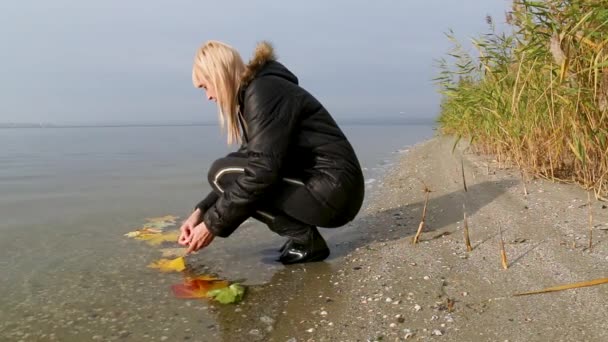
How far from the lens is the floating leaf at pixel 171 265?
2.87 m

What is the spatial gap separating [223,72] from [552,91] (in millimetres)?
2337

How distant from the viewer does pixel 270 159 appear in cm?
243

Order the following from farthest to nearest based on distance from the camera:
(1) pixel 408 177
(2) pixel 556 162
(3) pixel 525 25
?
(1) pixel 408 177 < (2) pixel 556 162 < (3) pixel 525 25

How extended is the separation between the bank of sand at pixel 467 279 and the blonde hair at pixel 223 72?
1003mm

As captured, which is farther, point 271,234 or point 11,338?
point 271,234

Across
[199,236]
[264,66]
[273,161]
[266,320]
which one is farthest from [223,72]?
[266,320]

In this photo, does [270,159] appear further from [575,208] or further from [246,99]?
[575,208]

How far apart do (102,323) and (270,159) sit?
108 centimetres

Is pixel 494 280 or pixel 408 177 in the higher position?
pixel 494 280

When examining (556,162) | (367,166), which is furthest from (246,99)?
(367,166)

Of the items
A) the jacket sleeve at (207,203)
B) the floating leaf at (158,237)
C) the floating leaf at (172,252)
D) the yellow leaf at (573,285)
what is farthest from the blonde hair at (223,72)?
the yellow leaf at (573,285)

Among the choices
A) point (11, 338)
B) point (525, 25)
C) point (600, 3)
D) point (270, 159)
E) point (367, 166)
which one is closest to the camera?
point (11, 338)

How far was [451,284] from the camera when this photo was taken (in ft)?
7.43

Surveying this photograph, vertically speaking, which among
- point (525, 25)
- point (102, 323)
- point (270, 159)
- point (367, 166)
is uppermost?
point (525, 25)
